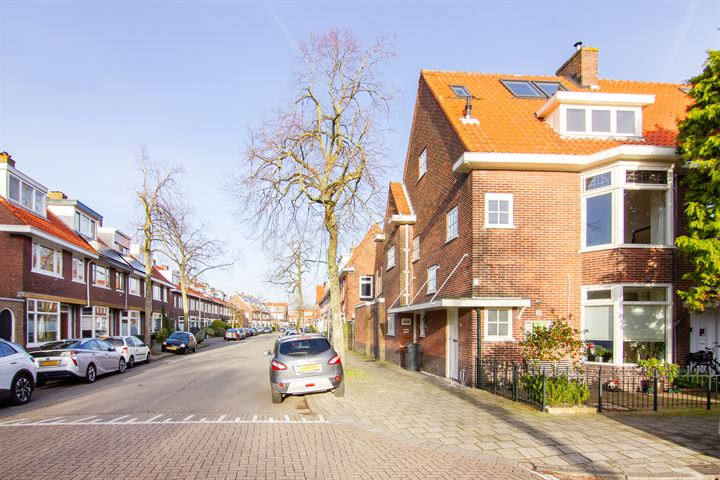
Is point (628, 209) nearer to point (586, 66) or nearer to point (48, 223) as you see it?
point (586, 66)

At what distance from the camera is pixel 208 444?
298 inches

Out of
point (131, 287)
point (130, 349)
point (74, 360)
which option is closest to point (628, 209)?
point (74, 360)

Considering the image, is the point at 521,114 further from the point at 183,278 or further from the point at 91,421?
the point at 183,278

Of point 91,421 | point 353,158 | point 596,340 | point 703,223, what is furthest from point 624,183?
point 91,421

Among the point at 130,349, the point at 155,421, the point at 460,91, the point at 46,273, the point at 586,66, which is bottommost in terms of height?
the point at 130,349

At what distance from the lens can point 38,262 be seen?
21.2 meters

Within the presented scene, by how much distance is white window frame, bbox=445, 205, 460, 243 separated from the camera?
14844mm

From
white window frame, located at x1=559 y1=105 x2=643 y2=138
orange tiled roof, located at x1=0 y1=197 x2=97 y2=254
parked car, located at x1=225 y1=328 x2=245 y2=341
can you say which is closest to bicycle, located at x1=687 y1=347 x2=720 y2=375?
white window frame, located at x1=559 y1=105 x2=643 y2=138

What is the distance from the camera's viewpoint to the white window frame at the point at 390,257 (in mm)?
23000

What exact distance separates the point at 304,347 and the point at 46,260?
16.4m

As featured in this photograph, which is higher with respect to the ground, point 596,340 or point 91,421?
point 596,340

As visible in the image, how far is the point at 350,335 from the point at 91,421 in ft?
87.8

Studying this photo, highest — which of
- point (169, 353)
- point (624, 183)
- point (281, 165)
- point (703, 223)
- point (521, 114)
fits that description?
point (521, 114)

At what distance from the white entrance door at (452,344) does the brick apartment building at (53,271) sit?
628 inches
